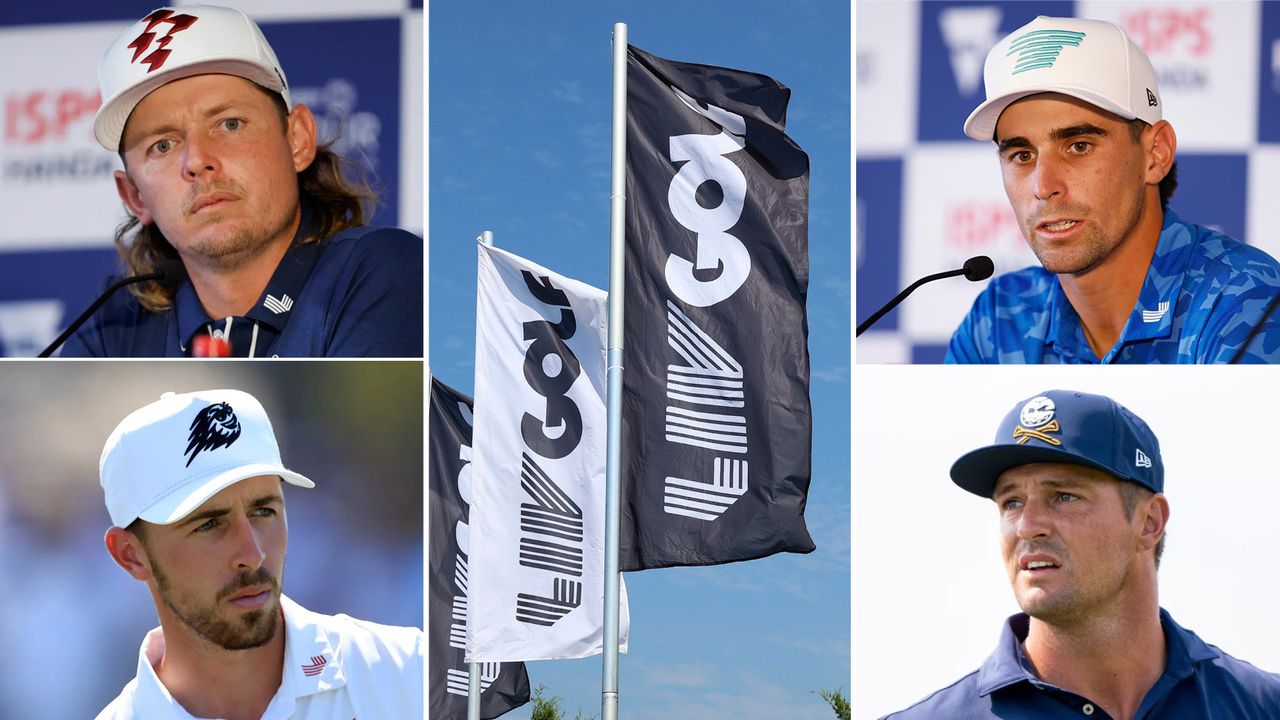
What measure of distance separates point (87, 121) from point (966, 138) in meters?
3.63

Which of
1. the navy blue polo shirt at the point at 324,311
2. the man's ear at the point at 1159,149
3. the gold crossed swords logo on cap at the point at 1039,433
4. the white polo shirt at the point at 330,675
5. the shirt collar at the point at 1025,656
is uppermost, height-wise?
the man's ear at the point at 1159,149

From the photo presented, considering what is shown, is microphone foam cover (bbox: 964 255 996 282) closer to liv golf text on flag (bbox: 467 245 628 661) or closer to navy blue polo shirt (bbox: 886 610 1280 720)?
navy blue polo shirt (bbox: 886 610 1280 720)

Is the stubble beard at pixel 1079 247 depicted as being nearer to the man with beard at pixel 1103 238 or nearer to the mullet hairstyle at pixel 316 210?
the man with beard at pixel 1103 238

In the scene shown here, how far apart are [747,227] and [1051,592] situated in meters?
1.68

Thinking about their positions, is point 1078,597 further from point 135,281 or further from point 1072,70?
point 135,281

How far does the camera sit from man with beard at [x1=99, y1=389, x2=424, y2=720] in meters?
7.52

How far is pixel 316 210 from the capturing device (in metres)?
8.11

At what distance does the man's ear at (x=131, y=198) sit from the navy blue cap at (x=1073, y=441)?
341 cm

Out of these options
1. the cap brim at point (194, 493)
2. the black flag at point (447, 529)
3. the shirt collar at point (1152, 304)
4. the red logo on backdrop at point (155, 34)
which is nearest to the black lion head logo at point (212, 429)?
the cap brim at point (194, 493)

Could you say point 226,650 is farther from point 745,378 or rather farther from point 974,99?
point 974,99

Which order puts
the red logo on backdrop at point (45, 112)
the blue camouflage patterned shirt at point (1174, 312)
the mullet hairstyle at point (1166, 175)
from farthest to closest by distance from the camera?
the red logo on backdrop at point (45, 112) → the mullet hairstyle at point (1166, 175) → the blue camouflage patterned shirt at point (1174, 312)

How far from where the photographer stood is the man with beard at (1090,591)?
6980mm

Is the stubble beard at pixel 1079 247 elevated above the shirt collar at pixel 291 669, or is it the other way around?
the stubble beard at pixel 1079 247

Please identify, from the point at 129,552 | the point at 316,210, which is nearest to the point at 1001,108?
the point at 316,210
